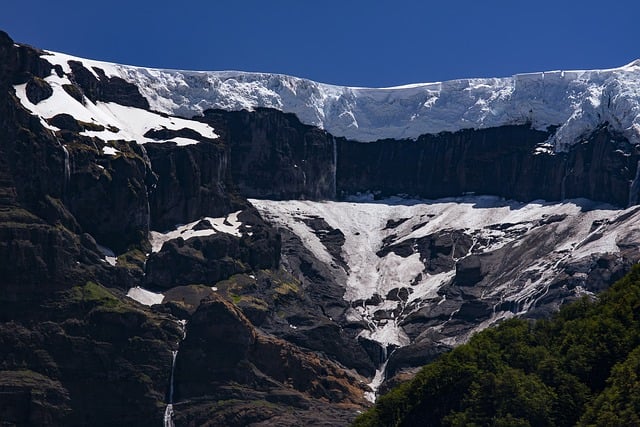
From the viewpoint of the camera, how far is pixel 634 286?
643ft

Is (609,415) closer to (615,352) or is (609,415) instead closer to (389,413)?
(615,352)

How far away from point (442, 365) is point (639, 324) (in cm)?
2219

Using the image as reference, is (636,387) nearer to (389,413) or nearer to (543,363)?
(543,363)

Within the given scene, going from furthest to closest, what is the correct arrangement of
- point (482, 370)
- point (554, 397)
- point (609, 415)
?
point (482, 370), point (554, 397), point (609, 415)

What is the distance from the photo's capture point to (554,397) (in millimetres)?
179500

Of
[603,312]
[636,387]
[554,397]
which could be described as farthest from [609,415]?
[603,312]

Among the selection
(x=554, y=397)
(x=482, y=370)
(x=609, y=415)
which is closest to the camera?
(x=609, y=415)

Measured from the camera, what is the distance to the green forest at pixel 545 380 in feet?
571

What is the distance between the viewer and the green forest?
6850 inches

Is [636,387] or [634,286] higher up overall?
[634,286]

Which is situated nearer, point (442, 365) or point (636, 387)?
point (636, 387)

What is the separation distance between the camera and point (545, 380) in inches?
7264

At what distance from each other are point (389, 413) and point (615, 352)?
1057 inches

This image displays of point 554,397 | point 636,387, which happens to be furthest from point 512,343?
→ point 636,387
